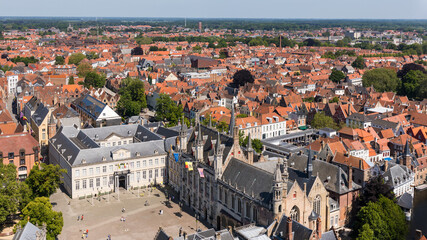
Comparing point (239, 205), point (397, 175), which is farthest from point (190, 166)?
point (397, 175)

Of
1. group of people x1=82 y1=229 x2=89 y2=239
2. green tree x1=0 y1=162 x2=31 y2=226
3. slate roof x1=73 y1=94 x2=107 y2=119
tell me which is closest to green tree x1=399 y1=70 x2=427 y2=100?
slate roof x1=73 y1=94 x2=107 y2=119

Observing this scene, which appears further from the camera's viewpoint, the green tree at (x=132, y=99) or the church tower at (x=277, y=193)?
the green tree at (x=132, y=99)

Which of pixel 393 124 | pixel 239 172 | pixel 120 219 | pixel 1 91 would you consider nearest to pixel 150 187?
pixel 120 219

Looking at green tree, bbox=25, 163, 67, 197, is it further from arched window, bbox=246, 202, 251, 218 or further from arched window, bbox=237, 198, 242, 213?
arched window, bbox=246, 202, 251, 218

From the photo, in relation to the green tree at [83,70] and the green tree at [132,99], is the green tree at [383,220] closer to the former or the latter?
the green tree at [132,99]

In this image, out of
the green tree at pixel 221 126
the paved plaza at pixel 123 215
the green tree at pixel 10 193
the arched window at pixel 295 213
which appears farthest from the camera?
the green tree at pixel 221 126

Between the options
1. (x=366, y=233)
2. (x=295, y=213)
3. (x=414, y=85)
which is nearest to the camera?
(x=366, y=233)

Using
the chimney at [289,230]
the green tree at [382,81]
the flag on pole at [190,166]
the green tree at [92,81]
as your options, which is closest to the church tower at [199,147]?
the flag on pole at [190,166]

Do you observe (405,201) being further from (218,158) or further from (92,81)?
(92,81)
